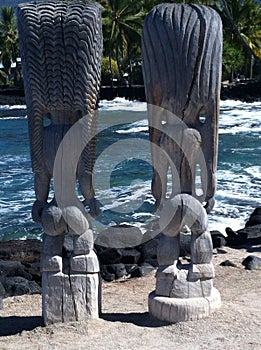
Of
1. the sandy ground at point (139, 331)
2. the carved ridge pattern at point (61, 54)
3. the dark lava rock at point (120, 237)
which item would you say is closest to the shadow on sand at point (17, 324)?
the sandy ground at point (139, 331)

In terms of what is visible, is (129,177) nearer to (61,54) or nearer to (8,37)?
(61,54)

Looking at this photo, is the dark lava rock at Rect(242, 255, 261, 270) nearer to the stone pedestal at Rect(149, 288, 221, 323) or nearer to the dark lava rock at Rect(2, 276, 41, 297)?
the stone pedestal at Rect(149, 288, 221, 323)

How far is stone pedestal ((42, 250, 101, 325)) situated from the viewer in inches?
212

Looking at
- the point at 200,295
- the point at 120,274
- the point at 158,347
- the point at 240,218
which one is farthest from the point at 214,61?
the point at 240,218

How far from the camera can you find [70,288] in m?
5.39

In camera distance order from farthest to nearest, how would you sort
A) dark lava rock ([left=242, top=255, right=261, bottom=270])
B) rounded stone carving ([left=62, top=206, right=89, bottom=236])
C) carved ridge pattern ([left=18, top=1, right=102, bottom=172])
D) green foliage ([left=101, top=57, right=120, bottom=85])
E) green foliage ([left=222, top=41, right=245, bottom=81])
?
green foliage ([left=101, top=57, right=120, bottom=85]), green foliage ([left=222, top=41, right=245, bottom=81]), dark lava rock ([left=242, top=255, right=261, bottom=270]), rounded stone carving ([left=62, top=206, right=89, bottom=236]), carved ridge pattern ([left=18, top=1, right=102, bottom=172])

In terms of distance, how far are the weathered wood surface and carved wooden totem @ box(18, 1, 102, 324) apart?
0.46 metres

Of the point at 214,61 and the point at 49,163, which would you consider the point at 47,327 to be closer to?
the point at 49,163

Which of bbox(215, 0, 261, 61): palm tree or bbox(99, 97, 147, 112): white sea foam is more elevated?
bbox(215, 0, 261, 61): palm tree

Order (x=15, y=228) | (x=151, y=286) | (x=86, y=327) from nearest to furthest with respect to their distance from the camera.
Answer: (x=86, y=327) → (x=151, y=286) → (x=15, y=228)

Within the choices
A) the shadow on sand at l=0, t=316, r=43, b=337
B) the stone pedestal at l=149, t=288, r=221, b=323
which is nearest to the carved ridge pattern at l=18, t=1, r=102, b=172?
the stone pedestal at l=149, t=288, r=221, b=323

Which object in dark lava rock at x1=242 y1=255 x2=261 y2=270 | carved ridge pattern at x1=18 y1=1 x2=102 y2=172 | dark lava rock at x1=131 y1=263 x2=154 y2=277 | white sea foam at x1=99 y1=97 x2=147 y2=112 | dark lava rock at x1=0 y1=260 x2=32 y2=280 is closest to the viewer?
carved ridge pattern at x1=18 y1=1 x2=102 y2=172

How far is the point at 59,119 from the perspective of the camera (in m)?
5.31

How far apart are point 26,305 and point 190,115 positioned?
279 centimetres
